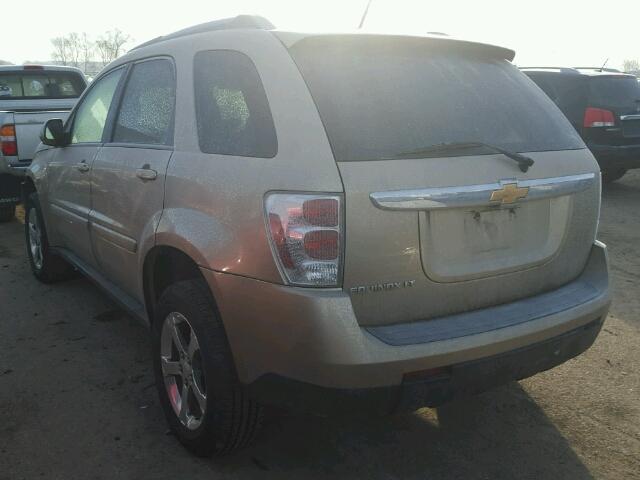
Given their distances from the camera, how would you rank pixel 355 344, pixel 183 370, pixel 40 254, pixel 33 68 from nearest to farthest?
pixel 355 344 → pixel 183 370 → pixel 40 254 → pixel 33 68

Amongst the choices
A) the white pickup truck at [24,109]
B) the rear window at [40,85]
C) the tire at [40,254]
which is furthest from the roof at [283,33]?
the rear window at [40,85]

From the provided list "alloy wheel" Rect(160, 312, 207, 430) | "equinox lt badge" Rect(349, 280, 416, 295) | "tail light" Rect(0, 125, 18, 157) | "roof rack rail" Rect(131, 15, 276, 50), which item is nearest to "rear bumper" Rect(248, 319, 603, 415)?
"equinox lt badge" Rect(349, 280, 416, 295)

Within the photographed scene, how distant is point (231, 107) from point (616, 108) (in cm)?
721

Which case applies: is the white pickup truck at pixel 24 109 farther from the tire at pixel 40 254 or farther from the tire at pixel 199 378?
the tire at pixel 199 378

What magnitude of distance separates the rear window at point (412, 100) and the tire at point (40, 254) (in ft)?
11.0

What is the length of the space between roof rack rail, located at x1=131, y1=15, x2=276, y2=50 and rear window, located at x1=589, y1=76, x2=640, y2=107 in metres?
6.69

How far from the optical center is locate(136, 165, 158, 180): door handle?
8.93 feet

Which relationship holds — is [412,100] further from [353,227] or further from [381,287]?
[381,287]

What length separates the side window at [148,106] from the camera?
284 cm

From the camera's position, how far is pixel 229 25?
2711mm

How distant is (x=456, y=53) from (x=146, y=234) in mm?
1552

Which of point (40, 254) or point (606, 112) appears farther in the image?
point (606, 112)

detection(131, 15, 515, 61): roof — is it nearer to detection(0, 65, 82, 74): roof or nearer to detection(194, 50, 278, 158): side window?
detection(194, 50, 278, 158): side window

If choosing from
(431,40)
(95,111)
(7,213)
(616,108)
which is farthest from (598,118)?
(7,213)
